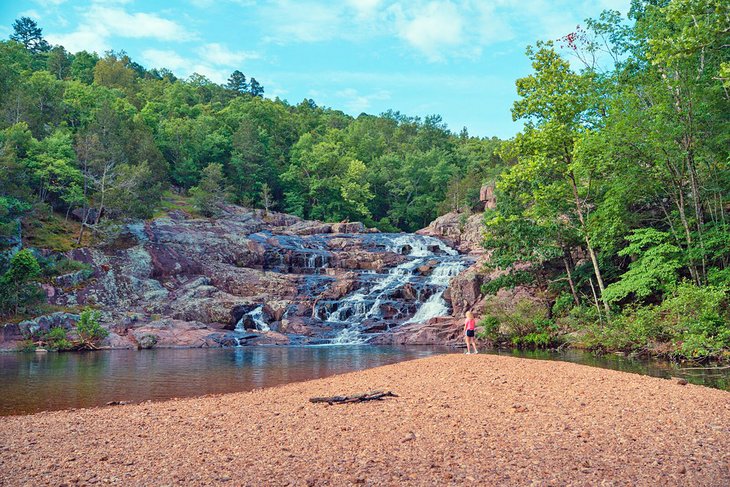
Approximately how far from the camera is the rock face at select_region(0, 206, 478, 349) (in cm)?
3328

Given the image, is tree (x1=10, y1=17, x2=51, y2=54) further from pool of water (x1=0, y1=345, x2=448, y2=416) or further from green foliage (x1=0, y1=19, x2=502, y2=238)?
pool of water (x1=0, y1=345, x2=448, y2=416)

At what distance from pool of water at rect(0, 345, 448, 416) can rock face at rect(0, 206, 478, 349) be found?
413 centimetres

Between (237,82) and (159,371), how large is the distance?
132055mm

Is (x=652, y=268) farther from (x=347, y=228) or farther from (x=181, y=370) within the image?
(x=347, y=228)

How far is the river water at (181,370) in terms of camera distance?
47.8 ft

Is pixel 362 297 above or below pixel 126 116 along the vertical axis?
below

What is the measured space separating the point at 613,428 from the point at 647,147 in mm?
16583

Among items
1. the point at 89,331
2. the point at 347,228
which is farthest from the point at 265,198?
the point at 89,331

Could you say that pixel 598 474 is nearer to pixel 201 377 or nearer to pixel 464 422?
pixel 464 422

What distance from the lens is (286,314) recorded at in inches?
1439

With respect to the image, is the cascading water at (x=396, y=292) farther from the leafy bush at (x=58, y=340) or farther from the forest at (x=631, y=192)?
the leafy bush at (x=58, y=340)

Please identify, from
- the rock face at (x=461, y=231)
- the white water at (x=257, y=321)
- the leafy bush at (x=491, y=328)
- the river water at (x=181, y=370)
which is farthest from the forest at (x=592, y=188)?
the rock face at (x=461, y=231)

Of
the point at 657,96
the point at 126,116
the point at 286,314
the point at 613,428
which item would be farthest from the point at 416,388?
the point at 126,116

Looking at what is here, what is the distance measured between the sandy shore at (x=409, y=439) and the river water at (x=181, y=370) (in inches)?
111
